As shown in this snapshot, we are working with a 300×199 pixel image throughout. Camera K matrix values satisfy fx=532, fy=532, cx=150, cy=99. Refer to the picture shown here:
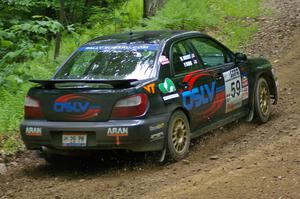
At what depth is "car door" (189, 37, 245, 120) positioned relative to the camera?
750 cm

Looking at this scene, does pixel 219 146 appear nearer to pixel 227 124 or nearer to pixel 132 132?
pixel 227 124

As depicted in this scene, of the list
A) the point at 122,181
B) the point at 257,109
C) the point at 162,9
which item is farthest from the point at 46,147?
the point at 162,9

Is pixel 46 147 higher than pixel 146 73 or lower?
lower

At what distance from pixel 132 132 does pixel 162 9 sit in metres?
10.2

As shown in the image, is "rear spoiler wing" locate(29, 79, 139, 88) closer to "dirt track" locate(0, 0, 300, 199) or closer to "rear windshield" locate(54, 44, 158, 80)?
"rear windshield" locate(54, 44, 158, 80)

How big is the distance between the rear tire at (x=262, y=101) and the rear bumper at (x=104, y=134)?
254 centimetres

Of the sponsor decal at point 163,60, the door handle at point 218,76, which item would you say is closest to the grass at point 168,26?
the sponsor decal at point 163,60

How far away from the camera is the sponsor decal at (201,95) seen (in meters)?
6.85

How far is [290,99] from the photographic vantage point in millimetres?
9859

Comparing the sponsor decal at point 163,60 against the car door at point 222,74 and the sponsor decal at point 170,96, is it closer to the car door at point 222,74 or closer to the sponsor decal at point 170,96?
the sponsor decal at point 170,96

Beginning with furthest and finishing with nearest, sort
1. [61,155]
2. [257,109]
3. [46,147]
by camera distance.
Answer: [257,109] < [61,155] < [46,147]

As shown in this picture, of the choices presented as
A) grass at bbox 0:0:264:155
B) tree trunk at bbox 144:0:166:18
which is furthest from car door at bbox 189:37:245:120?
tree trunk at bbox 144:0:166:18

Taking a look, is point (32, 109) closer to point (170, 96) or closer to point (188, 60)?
point (170, 96)

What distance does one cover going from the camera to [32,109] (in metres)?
6.47
